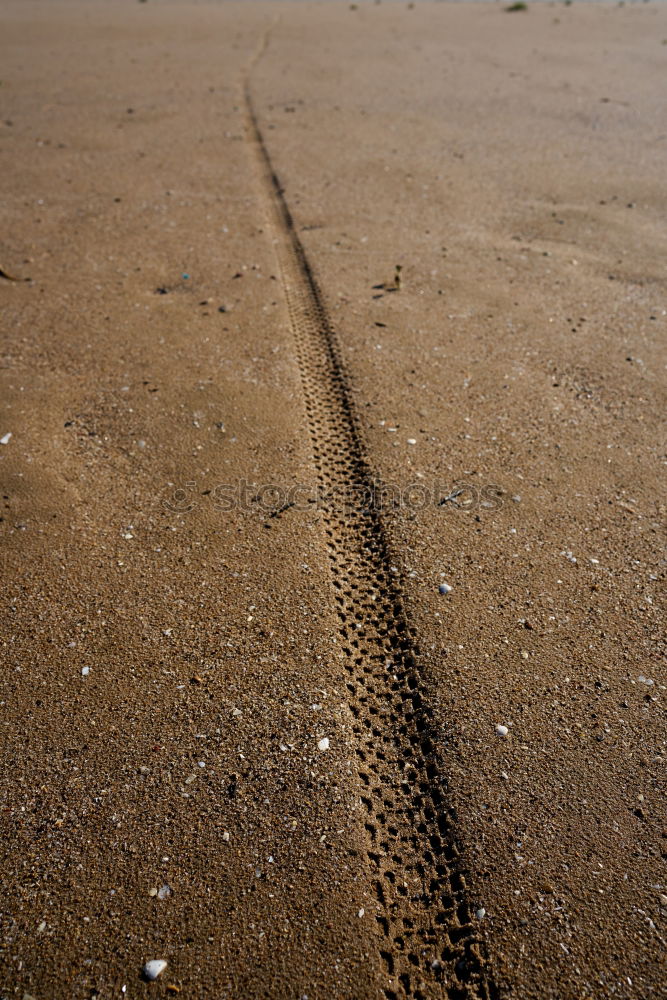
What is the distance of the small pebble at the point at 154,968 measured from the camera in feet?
7.68

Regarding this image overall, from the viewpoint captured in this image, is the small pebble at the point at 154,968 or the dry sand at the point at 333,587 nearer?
the small pebble at the point at 154,968

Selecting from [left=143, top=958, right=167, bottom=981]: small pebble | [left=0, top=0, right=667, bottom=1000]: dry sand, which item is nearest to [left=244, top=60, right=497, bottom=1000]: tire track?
[left=0, top=0, right=667, bottom=1000]: dry sand

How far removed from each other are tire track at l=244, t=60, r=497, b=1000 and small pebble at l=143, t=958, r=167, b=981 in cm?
78

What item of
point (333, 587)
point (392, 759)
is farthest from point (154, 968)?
point (333, 587)

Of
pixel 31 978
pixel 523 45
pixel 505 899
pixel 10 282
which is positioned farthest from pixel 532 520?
pixel 523 45

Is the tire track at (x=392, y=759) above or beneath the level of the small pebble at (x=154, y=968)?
above

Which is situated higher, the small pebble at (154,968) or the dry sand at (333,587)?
the dry sand at (333,587)

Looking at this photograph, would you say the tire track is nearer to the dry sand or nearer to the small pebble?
the dry sand

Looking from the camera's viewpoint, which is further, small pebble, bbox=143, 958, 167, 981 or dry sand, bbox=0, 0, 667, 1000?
dry sand, bbox=0, 0, 667, 1000

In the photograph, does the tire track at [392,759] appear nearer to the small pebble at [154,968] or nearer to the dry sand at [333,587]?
the dry sand at [333,587]

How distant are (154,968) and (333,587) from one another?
1.82 m

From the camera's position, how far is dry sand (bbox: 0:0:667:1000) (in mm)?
2484

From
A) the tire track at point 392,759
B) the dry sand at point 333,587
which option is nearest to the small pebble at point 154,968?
the dry sand at point 333,587

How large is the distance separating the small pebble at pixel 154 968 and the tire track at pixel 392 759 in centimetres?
78
